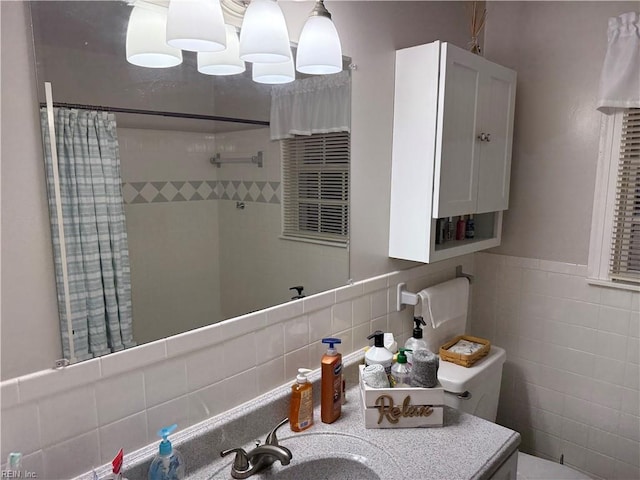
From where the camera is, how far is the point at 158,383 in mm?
1043

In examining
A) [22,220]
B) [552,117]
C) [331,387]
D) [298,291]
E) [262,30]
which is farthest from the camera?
[552,117]

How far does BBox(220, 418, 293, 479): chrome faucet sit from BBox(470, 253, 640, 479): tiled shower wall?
5.06ft

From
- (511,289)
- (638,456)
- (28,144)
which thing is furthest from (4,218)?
(638,456)

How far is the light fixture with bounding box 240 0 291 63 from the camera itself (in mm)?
1038

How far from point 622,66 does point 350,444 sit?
5.73 feet

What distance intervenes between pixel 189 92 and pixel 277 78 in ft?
0.94

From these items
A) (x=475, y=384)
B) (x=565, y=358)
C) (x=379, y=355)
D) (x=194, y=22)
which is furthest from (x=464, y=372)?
(x=194, y=22)

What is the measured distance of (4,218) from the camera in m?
0.81

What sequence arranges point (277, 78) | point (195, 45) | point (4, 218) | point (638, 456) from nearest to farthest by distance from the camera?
point (4, 218) < point (195, 45) < point (277, 78) < point (638, 456)

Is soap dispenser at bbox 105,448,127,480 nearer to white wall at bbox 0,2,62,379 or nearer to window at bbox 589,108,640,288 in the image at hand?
white wall at bbox 0,2,62,379

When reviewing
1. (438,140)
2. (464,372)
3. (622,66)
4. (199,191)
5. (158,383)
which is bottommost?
(464,372)

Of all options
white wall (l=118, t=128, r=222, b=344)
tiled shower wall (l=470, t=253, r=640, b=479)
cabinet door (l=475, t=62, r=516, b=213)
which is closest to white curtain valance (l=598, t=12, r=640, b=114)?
cabinet door (l=475, t=62, r=516, b=213)

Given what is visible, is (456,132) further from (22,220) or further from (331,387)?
(22,220)

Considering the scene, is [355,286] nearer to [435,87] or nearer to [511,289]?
[435,87]
